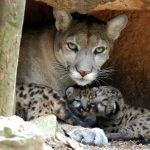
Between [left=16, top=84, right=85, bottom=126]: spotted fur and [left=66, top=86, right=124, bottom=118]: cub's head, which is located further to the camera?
[left=66, top=86, right=124, bottom=118]: cub's head

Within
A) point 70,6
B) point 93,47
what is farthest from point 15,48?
point 93,47

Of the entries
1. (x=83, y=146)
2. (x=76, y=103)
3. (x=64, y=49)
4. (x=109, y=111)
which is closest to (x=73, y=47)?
(x=64, y=49)

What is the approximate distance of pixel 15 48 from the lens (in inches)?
154

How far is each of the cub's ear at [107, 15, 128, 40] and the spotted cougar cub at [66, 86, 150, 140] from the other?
1.96 feet

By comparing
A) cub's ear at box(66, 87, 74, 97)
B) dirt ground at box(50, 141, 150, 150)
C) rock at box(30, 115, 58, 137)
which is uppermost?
cub's ear at box(66, 87, 74, 97)

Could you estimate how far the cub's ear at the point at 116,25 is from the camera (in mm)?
5578

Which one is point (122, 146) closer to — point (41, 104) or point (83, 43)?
point (41, 104)

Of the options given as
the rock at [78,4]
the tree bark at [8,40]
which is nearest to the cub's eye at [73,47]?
the rock at [78,4]

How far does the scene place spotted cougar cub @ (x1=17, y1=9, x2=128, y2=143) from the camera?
544 cm

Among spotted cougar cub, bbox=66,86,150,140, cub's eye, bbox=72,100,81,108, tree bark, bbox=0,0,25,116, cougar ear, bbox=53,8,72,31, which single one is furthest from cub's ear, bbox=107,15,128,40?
tree bark, bbox=0,0,25,116

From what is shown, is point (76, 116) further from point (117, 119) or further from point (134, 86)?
point (134, 86)

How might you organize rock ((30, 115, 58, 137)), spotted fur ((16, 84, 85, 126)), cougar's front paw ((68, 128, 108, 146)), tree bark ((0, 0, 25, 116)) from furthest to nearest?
spotted fur ((16, 84, 85, 126)) → cougar's front paw ((68, 128, 108, 146)) → rock ((30, 115, 58, 137)) → tree bark ((0, 0, 25, 116))

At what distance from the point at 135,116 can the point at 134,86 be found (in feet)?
A: 2.53

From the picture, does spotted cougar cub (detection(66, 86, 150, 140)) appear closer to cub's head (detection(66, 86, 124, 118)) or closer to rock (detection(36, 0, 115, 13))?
cub's head (detection(66, 86, 124, 118))
